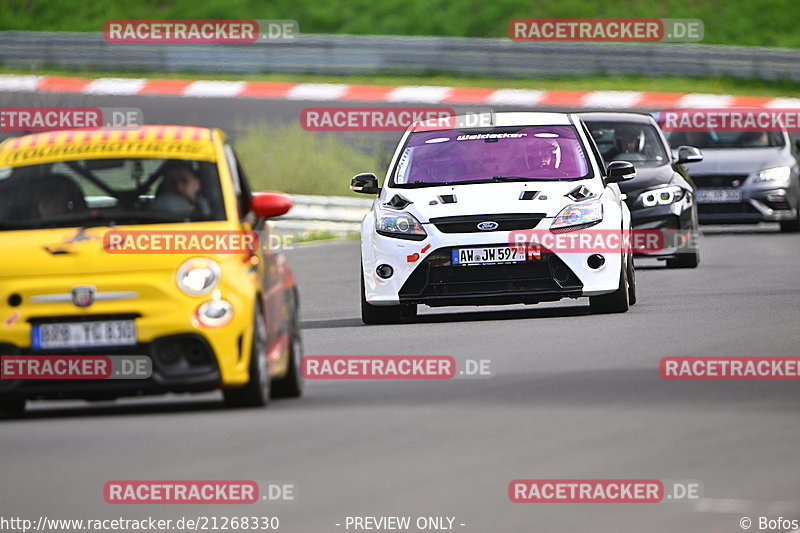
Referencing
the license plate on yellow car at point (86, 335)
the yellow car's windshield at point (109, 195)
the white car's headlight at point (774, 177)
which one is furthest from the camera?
the white car's headlight at point (774, 177)

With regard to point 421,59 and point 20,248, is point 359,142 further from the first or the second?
point 20,248

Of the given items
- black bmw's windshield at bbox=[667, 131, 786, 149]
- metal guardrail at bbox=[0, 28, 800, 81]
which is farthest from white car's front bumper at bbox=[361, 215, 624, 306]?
metal guardrail at bbox=[0, 28, 800, 81]

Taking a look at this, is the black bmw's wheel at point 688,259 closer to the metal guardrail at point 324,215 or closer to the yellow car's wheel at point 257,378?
the metal guardrail at point 324,215

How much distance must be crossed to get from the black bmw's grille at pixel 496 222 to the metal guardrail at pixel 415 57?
2367 centimetres

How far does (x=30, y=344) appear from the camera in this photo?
10.2m

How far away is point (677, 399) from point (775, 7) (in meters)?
34.7

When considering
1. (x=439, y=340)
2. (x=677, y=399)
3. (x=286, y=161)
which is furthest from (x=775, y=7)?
(x=677, y=399)

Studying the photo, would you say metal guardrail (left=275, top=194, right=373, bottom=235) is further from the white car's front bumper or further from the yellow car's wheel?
the yellow car's wheel

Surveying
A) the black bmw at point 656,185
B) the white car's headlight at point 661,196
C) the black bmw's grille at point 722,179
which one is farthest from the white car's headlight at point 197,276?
the black bmw's grille at point 722,179

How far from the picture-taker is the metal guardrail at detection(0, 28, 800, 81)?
38281 mm

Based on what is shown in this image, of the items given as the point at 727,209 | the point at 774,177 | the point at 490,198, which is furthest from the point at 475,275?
the point at 774,177

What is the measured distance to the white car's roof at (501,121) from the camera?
1653 cm

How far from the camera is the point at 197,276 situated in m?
10.3

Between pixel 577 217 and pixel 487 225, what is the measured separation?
0.68 m
